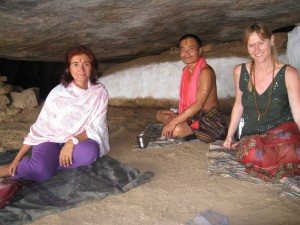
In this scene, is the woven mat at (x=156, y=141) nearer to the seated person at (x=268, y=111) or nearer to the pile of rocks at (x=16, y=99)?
the seated person at (x=268, y=111)

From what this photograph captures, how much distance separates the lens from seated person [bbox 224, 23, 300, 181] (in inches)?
107

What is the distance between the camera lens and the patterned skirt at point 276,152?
2.71 metres

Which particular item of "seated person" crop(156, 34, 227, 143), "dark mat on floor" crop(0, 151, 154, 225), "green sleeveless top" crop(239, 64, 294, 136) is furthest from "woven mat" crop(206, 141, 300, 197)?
"dark mat on floor" crop(0, 151, 154, 225)

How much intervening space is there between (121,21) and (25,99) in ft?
9.66

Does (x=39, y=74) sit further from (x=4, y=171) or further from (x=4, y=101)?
(x=4, y=171)

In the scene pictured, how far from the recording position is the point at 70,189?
9.14 ft

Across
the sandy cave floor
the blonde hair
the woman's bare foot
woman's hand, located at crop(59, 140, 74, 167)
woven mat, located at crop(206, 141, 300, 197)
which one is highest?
the blonde hair

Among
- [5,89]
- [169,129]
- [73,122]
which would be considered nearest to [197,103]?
[169,129]

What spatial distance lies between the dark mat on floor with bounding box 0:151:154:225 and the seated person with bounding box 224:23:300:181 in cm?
98

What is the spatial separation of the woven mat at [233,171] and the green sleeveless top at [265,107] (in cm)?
33

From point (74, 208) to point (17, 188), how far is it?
0.52 m

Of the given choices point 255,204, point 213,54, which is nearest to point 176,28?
point 213,54

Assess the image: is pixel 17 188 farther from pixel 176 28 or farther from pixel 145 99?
A: pixel 145 99

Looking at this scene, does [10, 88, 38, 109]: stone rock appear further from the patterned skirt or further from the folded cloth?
the patterned skirt
